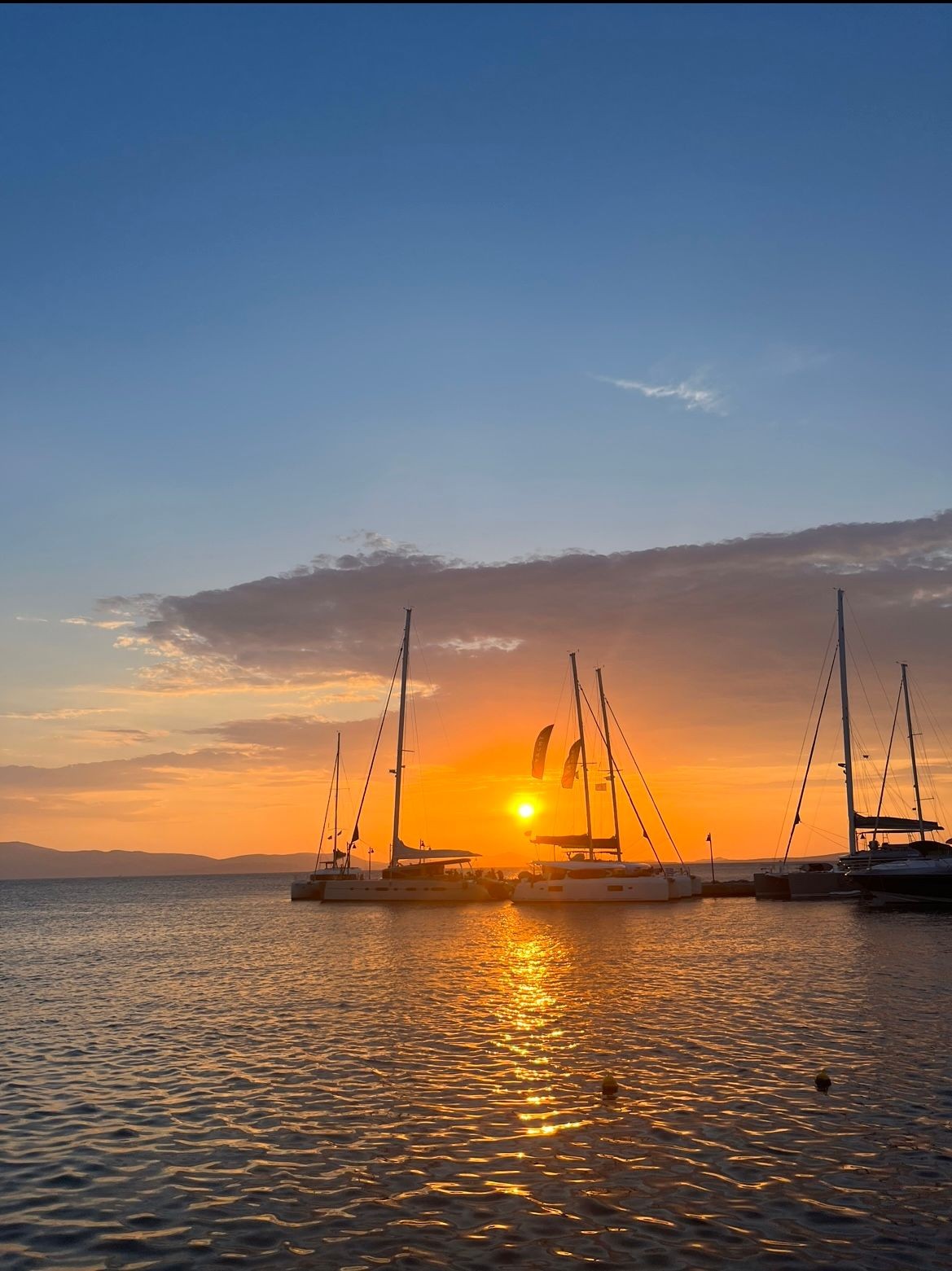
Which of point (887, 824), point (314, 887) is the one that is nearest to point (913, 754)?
point (887, 824)

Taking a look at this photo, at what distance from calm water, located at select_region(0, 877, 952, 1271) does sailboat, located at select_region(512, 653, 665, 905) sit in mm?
49753

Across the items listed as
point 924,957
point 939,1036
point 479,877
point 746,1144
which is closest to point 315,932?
point 479,877

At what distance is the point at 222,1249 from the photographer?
12.3 meters

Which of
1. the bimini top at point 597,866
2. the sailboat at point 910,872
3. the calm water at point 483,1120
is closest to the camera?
the calm water at point 483,1120

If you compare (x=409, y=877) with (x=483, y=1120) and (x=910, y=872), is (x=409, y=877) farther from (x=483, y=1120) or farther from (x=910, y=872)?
(x=483, y=1120)

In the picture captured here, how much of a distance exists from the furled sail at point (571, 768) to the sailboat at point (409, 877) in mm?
12365

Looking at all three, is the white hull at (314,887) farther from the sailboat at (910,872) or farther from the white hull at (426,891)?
the sailboat at (910,872)

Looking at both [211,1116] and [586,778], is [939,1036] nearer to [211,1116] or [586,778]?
[211,1116]

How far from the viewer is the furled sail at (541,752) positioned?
4048 inches

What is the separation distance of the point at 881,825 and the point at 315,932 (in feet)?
172

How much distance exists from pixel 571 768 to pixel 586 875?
35.9 ft

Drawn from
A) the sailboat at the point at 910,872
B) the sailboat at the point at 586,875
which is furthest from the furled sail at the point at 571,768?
the sailboat at the point at 910,872

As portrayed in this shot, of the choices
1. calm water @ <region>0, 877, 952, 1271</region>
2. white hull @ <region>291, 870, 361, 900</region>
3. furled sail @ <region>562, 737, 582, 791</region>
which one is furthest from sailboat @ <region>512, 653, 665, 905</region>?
calm water @ <region>0, 877, 952, 1271</region>

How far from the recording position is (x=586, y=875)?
91.7 metres
